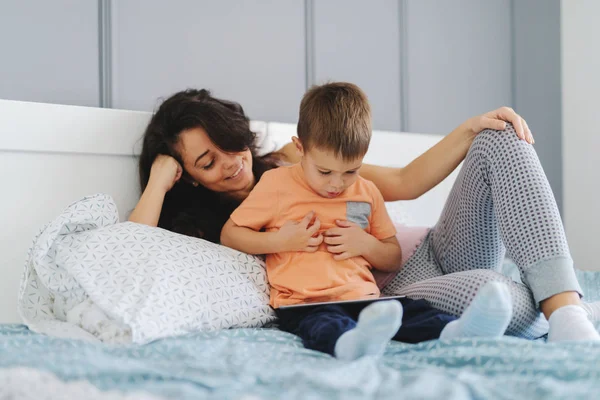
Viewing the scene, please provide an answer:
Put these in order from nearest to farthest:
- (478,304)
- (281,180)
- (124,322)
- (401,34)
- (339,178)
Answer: (478,304) → (124,322) → (339,178) → (281,180) → (401,34)

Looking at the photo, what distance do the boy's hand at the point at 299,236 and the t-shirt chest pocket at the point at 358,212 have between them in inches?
3.8

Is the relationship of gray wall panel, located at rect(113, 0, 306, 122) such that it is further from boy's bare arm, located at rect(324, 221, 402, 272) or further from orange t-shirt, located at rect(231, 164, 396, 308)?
boy's bare arm, located at rect(324, 221, 402, 272)

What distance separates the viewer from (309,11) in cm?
218

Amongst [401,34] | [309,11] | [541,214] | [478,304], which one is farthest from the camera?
[401,34]

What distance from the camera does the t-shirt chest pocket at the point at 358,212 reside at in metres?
1.44

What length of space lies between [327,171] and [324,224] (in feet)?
0.41

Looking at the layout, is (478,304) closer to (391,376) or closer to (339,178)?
(391,376)

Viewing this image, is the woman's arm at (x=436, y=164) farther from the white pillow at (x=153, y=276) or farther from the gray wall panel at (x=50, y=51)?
the gray wall panel at (x=50, y=51)

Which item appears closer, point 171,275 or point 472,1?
point 171,275

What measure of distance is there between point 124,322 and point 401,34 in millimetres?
1730

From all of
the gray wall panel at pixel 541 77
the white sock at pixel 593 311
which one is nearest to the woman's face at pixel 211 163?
the white sock at pixel 593 311

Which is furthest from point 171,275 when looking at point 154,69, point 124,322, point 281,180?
point 154,69

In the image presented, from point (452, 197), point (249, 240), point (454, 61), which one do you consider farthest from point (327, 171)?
point (454, 61)

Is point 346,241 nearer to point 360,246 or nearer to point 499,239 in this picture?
point 360,246
